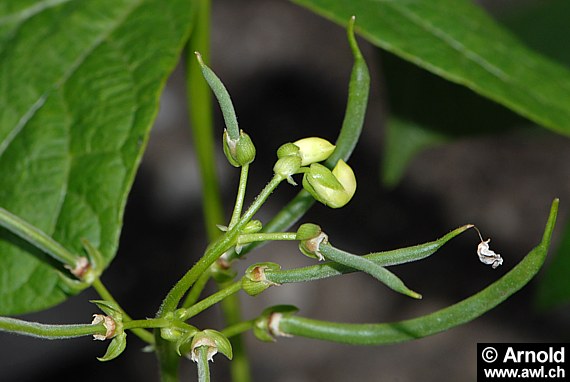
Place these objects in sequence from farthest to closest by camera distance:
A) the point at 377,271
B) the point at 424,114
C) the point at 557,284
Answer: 1. the point at 424,114
2. the point at 557,284
3. the point at 377,271

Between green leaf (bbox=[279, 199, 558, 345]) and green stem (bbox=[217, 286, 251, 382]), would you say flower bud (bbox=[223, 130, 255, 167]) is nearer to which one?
green leaf (bbox=[279, 199, 558, 345])

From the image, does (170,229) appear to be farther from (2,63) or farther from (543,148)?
(2,63)

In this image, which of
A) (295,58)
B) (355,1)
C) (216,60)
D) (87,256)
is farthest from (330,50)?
(87,256)

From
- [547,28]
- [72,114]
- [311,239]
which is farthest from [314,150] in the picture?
[547,28]

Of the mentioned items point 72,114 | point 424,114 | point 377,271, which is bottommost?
point 377,271

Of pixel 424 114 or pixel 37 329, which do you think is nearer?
pixel 37 329

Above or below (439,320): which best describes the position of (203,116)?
above

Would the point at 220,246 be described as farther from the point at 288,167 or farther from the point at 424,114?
the point at 424,114

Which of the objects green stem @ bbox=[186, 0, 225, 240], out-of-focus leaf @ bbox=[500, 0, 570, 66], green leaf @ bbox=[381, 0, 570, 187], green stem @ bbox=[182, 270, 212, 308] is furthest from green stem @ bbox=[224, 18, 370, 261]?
out-of-focus leaf @ bbox=[500, 0, 570, 66]
